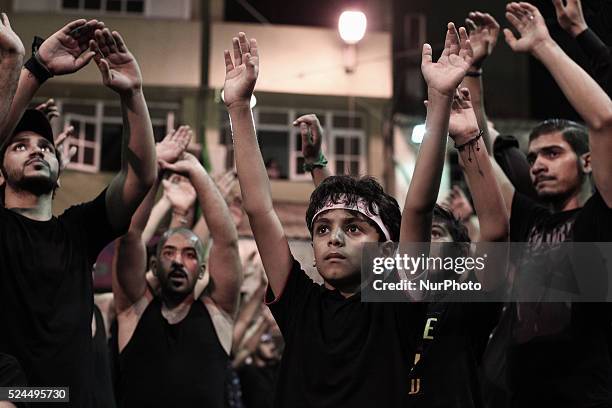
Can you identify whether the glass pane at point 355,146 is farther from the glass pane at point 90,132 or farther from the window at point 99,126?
the glass pane at point 90,132

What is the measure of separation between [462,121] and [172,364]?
1674 mm

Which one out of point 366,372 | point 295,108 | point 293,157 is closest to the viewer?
point 366,372

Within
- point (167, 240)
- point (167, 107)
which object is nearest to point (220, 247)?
point (167, 240)

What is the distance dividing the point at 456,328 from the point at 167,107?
11.1ft

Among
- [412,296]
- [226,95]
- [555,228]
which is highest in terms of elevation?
[226,95]

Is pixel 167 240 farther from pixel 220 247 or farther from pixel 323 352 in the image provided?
pixel 323 352

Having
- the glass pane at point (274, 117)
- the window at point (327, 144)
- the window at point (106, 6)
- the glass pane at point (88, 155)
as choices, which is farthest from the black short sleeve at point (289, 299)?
the window at point (327, 144)

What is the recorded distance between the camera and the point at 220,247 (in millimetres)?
3607

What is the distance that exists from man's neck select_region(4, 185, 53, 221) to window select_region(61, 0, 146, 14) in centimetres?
253

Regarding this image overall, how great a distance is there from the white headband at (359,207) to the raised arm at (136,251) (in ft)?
4.03

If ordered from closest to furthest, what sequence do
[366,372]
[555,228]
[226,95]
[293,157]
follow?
[366,372] → [226,95] → [555,228] → [293,157]

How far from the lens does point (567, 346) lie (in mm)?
2811

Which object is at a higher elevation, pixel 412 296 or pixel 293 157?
pixel 293 157

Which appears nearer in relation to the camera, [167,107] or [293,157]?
[167,107]
